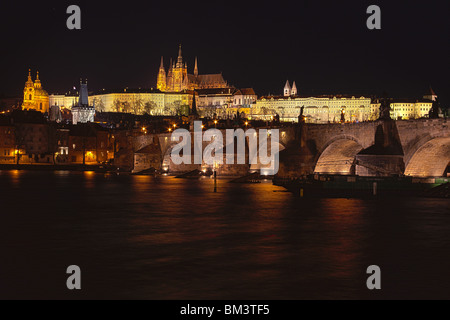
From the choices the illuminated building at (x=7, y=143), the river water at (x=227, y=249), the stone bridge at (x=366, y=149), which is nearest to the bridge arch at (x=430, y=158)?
the stone bridge at (x=366, y=149)

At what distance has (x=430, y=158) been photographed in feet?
161

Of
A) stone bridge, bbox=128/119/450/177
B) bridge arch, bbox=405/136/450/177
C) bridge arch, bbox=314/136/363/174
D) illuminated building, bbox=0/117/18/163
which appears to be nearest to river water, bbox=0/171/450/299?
bridge arch, bbox=405/136/450/177

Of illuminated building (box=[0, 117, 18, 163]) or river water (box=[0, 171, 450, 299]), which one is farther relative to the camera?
illuminated building (box=[0, 117, 18, 163])

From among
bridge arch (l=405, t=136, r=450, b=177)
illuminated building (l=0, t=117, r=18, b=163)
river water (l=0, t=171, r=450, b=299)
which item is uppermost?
illuminated building (l=0, t=117, r=18, b=163)

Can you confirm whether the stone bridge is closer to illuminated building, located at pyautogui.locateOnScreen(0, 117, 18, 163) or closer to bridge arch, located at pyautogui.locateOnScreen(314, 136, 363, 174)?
bridge arch, located at pyautogui.locateOnScreen(314, 136, 363, 174)

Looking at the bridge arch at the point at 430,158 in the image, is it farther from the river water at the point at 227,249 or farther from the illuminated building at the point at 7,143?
the illuminated building at the point at 7,143

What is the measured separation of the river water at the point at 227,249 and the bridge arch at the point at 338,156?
2165 cm

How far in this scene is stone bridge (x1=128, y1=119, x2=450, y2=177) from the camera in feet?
153

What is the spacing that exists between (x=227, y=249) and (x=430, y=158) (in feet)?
104

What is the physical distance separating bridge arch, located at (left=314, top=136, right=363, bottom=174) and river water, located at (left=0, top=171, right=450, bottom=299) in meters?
21.6

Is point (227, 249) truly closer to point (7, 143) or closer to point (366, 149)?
point (366, 149)

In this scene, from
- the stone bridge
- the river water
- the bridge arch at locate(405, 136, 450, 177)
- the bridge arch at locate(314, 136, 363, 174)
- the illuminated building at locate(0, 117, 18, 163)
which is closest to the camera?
the river water

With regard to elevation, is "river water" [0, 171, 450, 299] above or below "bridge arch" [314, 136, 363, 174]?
below

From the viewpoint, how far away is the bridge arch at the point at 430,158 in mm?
46469
